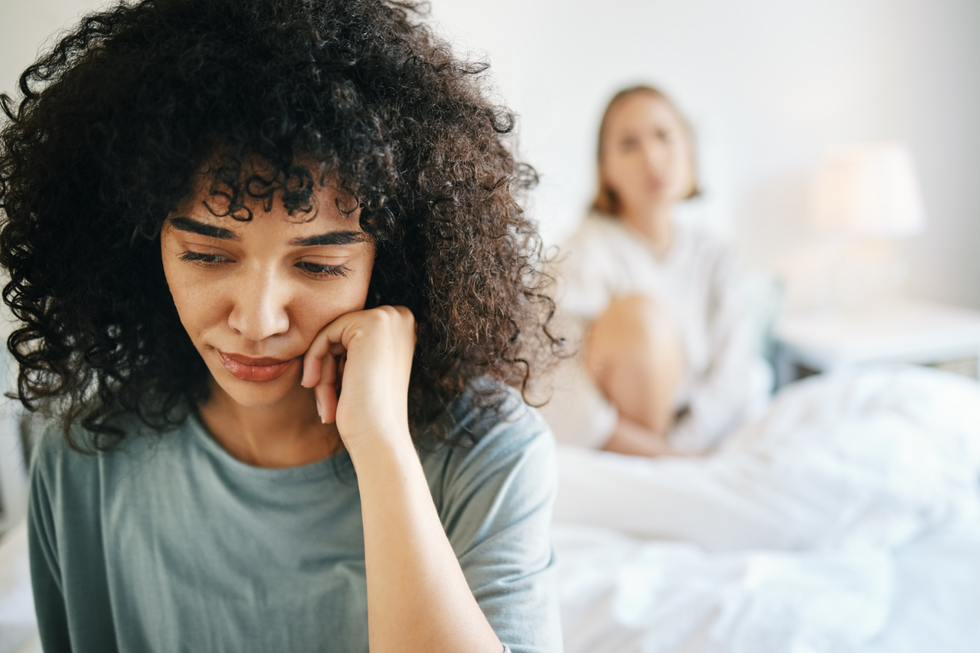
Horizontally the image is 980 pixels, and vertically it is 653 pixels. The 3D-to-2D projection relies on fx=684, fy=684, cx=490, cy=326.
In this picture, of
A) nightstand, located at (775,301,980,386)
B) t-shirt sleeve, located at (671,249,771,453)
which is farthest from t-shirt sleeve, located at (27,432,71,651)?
nightstand, located at (775,301,980,386)

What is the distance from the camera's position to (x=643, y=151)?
2152 millimetres

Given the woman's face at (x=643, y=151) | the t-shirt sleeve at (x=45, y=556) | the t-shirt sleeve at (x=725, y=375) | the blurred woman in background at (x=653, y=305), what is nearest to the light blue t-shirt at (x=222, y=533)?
the t-shirt sleeve at (x=45, y=556)

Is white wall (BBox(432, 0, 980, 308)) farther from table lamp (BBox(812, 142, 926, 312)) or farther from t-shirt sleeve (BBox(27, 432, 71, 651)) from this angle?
t-shirt sleeve (BBox(27, 432, 71, 651))

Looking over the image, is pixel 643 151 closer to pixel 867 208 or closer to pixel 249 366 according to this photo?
pixel 867 208

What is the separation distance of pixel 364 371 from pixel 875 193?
2437 millimetres

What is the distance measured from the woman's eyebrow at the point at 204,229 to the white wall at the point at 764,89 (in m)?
1.69

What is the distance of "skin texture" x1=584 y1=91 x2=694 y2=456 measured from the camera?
6.25 feet

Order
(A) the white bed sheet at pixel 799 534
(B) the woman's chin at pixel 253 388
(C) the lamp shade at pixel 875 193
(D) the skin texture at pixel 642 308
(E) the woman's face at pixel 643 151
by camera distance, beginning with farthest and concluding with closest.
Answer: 1. (C) the lamp shade at pixel 875 193
2. (E) the woman's face at pixel 643 151
3. (D) the skin texture at pixel 642 308
4. (A) the white bed sheet at pixel 799 534
5. (B) the woman's chin at pixel 253 388

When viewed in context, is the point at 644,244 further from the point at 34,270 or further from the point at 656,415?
the point at 34,270

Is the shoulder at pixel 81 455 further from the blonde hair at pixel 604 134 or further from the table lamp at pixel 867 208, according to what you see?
the table lamp at pixel 867 208

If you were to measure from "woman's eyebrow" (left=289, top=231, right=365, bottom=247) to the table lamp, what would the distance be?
7.86 feet

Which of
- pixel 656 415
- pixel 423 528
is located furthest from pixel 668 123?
pixel 423 528

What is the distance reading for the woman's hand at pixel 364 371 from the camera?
2.16 feet

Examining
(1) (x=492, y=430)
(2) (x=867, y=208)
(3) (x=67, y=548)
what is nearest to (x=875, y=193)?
(2) (x=867, y=208)
